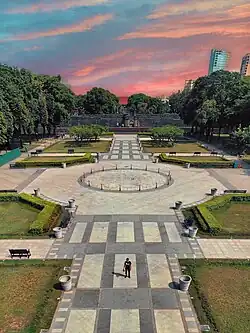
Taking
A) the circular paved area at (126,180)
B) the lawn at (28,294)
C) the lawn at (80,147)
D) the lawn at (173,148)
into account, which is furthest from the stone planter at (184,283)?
the lawn at (80,147)

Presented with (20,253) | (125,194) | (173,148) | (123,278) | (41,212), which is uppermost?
(173,148)

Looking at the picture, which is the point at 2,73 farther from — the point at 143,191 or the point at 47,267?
the point at 47,267

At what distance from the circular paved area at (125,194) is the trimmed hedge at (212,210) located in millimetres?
2258

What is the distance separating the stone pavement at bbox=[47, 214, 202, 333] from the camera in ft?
44.5

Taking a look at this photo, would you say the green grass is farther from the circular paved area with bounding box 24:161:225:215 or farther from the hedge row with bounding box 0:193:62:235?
the circular paved area with bounding box 24:161:225:215

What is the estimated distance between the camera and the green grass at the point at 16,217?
23084 mm

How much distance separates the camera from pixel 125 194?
102 feet

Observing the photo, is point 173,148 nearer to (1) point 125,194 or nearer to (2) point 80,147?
(2) point 80,147

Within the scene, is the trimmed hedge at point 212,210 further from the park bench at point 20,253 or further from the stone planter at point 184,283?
the park bench at point 20,253

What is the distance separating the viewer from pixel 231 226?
2383 centimetres

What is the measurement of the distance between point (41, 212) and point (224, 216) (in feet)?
51.4

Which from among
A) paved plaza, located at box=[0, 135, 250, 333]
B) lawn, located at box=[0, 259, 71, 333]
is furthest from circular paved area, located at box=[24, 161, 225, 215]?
lawn, located at box=[0, 259, 71, 333]

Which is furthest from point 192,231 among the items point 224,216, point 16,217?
point 16,217

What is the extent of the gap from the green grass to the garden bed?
1334cm
